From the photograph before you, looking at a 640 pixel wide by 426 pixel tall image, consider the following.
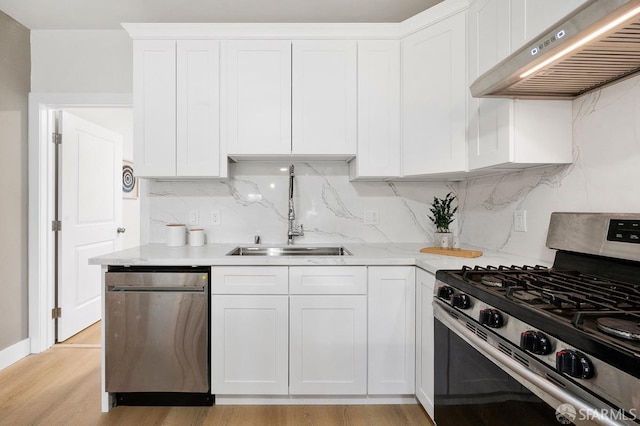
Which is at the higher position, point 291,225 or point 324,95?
point 324,95

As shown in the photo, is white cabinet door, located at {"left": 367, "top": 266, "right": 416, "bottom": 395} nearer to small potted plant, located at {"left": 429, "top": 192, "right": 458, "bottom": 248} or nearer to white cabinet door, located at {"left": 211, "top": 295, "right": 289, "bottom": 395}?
small potted plant, located at {"left": 429, "top": 192, "right": 458, "bottom": 248}

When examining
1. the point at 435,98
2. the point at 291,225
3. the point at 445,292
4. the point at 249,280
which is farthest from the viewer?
the point at 291,225

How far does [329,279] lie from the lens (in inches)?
77.0

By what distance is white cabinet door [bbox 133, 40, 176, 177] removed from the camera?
7.20 ft

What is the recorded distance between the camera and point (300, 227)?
260 centimetres

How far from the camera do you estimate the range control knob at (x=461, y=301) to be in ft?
4.04

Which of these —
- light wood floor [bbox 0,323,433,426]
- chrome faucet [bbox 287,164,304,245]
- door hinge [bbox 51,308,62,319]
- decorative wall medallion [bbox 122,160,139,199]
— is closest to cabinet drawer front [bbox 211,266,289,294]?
chrome faucet [bbox 287,164,304,245]

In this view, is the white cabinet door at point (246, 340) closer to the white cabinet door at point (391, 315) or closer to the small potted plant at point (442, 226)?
the white cabinet door at point (391, 315)

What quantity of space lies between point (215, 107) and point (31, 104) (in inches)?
65.5

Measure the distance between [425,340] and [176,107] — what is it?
2.06 m

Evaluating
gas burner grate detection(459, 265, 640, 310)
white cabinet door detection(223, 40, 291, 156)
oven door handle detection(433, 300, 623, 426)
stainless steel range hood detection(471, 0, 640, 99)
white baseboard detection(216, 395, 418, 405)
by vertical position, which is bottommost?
white baseboard detection(216, 395, 418, 405)

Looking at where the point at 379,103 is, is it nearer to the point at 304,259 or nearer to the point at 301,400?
the point at 304,259

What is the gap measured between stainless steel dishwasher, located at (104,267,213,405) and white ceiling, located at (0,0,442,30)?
1801mm

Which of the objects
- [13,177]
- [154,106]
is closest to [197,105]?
[154,106]
